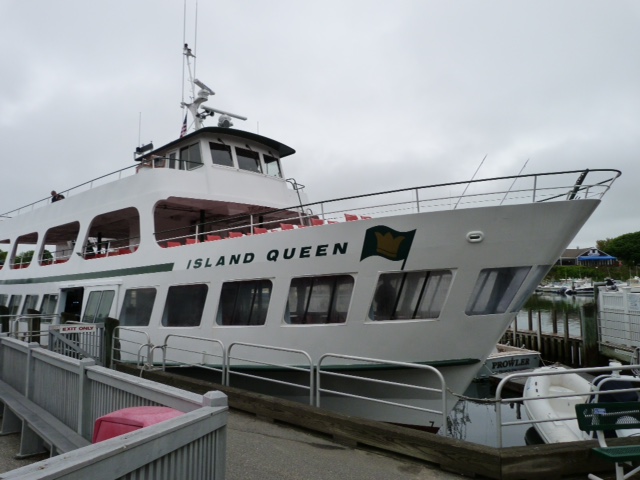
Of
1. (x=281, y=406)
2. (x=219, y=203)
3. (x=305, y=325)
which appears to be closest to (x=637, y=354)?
(x=305, y=325)

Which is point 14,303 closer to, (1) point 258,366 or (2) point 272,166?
(2) point 272,166

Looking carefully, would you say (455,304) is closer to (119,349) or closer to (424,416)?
(424,416)

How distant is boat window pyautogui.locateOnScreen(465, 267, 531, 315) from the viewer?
7008mm

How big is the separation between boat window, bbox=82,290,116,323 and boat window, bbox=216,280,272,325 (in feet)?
12.7

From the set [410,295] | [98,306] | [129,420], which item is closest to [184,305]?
[98,306]

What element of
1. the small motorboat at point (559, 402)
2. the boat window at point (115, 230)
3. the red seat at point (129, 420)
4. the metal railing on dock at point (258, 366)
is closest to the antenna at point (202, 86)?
the boat window at point (115, 230)

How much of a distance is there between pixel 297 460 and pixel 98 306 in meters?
8.46

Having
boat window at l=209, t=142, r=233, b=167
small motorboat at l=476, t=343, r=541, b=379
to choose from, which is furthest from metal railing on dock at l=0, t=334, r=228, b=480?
small motorboat at l=476, t=343, r=541, b=379

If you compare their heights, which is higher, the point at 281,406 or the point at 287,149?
the point at 287,149

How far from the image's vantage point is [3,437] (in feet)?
20.9

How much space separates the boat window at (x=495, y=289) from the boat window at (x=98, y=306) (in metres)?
8.47

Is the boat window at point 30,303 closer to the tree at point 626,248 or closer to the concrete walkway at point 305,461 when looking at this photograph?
the concrete walkway at point 305,461

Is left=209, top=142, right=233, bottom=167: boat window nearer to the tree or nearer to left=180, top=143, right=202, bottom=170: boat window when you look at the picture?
left=180, top=143, right=202, bottom=170: boat window

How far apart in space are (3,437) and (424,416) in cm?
612
